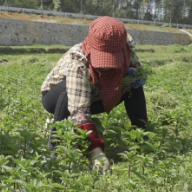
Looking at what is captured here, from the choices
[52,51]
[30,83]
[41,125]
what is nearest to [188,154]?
[41,125]

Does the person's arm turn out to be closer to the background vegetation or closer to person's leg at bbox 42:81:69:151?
person's leg at bbox 42:81:69:151

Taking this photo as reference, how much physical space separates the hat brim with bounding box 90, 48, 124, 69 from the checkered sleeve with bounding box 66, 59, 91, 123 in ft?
0.44

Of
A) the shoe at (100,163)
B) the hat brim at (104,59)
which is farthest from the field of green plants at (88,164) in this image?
the hat brim at (104,59)

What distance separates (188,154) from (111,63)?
976 millimetres

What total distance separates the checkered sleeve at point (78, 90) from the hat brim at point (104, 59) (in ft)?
0.44

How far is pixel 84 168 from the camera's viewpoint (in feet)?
8.59

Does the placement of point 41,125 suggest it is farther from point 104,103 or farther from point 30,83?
point 30,83

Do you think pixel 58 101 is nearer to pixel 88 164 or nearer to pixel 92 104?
pixel 92 104

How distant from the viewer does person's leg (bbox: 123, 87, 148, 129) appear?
11.4 ft

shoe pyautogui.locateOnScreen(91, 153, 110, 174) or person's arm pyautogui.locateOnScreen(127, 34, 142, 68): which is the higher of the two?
person's arm pyautogui.locateOnScreen(127, 34, 142, 68)

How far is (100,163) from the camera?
2727mm

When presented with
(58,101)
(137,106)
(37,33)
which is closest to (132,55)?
(137,106)

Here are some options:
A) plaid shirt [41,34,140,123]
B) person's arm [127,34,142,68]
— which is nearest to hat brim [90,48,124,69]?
plaid shirt [41,34,140,123]

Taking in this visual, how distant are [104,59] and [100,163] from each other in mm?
730
